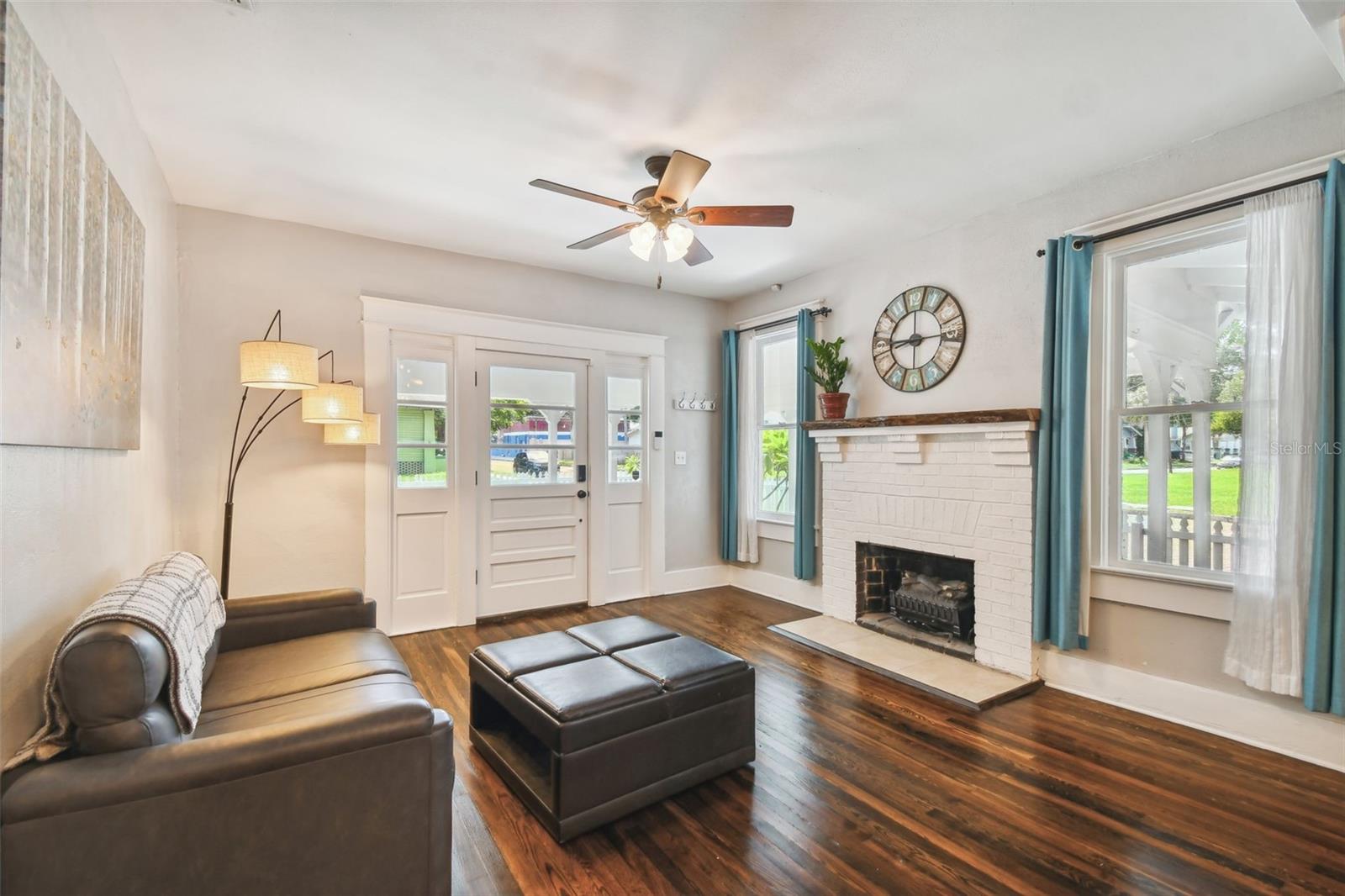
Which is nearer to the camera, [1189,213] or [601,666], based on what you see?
[601,666]

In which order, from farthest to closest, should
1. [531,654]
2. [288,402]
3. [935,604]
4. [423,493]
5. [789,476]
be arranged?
[789,476] < [423,493] < [935,604] < [288,402] < [531,654]

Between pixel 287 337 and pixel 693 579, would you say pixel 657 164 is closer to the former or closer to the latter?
pixel 287 337

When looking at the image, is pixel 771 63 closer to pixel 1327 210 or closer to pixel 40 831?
pixel 1327 210

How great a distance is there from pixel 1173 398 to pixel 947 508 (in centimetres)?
127

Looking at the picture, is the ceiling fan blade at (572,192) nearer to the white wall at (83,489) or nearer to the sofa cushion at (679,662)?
the white wall at (83,489)

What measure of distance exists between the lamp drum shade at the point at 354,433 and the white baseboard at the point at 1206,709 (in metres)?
4.19

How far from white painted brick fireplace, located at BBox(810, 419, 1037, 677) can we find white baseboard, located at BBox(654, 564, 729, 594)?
1.35 m

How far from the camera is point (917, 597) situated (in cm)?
402

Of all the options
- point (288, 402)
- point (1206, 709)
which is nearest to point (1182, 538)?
point (1206, 709)

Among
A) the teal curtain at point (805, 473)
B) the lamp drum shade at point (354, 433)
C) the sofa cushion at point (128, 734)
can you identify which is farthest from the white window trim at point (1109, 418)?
the lamp drum shade at point (354, 433)

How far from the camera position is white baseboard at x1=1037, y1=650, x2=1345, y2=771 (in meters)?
2.46

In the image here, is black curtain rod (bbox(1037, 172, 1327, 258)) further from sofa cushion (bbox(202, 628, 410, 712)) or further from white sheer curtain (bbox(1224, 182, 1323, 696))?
A: sofa cushion (bbox(202, 628, 410, 712))

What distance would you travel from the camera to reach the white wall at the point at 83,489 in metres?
1.33

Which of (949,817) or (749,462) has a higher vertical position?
(749,462)
